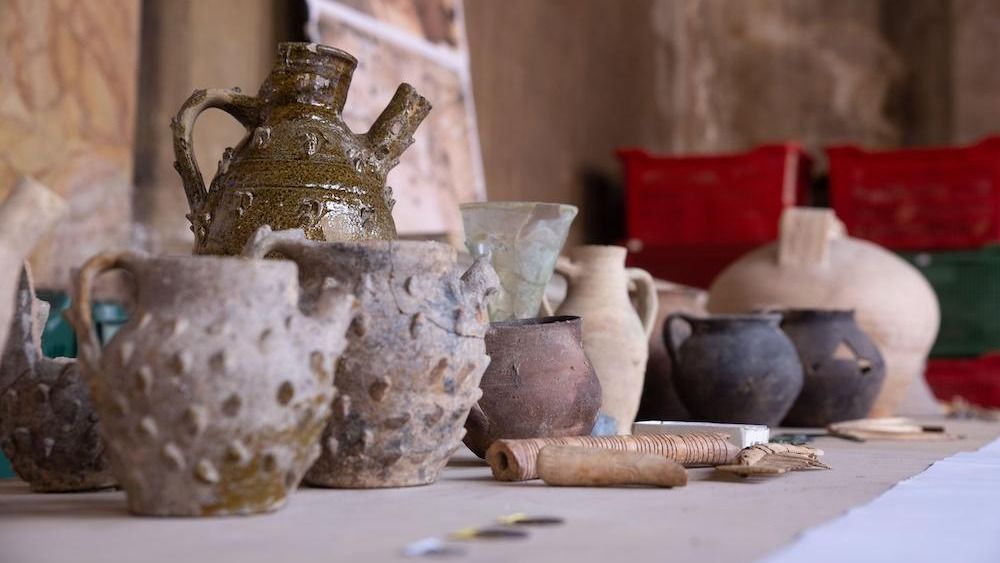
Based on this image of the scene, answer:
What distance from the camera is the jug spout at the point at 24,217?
43.1 inches

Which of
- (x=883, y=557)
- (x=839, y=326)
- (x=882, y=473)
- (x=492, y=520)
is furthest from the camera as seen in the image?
(x=839, y=326)

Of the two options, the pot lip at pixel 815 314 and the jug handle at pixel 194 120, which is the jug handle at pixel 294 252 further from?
the pot lip at pixel 815 314

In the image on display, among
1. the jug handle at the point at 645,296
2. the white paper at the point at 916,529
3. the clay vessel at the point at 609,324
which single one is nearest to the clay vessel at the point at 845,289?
the jug handle at the point at 645,296

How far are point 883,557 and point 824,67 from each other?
6.56m

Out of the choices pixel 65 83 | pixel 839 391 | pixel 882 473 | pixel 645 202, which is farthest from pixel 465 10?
pixel 882 473

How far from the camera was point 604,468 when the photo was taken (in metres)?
1.39

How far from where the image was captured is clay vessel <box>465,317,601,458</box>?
1607 millimetres

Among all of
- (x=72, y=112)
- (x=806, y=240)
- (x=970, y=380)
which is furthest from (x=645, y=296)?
(x=970, y=380)

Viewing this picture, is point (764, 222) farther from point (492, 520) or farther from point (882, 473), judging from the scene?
point (492, 520)

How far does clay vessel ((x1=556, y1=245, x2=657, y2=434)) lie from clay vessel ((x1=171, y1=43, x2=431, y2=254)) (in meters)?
0.46

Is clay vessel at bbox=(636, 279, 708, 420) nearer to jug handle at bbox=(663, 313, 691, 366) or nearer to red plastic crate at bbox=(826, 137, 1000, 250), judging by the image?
jug handle at bbox=(663, 313, 691, 366)

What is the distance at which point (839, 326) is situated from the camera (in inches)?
106

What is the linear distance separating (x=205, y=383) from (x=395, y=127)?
0.76m

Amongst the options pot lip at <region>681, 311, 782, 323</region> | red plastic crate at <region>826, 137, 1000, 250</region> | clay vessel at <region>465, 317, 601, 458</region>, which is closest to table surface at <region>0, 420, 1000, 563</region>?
clay vessel at <region>465, 317, 601, 458</region>
